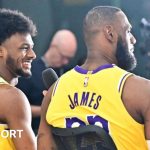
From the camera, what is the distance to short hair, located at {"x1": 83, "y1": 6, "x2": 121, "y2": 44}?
289cm

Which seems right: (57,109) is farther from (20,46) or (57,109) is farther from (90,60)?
(20,46)

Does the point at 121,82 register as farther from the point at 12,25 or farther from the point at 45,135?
the point at 12,25

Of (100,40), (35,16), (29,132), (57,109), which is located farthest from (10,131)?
(35,16)

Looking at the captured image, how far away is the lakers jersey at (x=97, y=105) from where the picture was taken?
2645mm

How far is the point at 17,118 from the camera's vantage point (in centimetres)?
295

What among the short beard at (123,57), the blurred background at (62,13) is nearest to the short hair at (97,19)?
the short beard at (123,57)

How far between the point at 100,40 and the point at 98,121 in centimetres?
45

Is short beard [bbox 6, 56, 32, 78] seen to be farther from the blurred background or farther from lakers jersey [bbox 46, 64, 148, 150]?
the blurred background

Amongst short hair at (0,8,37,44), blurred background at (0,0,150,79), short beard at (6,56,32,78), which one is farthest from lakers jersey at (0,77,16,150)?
blurred background at (0,0,150,79)

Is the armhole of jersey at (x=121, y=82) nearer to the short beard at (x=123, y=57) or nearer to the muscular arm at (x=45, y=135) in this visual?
the short beard at (x=123, y=57)

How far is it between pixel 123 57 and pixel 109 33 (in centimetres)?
15

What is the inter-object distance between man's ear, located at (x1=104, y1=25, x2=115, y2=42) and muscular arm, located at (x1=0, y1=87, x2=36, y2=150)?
58cm

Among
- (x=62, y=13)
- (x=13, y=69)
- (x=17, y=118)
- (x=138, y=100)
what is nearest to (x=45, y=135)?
(x=17, y=118)

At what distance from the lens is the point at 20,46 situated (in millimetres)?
3209
